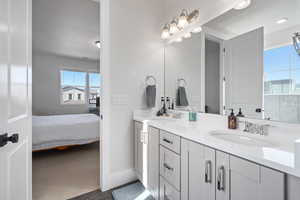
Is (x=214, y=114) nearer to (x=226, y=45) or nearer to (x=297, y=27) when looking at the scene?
(x=226, y=45)

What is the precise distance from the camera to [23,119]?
42.5 inches

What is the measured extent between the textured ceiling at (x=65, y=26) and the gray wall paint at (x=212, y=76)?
1958 mm

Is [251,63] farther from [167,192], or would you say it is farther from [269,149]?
[167,192]

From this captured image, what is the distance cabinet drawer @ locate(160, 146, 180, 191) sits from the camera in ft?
3.83

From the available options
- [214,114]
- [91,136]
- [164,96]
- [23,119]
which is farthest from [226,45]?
[91,136]

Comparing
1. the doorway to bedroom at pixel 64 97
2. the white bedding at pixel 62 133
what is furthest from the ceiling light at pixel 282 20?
the white bedding at pixel 62 133

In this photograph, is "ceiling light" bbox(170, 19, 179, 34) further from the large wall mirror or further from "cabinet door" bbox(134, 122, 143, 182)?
"cabinet door" bbox(134, 122, 143, 182)

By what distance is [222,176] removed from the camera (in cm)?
81

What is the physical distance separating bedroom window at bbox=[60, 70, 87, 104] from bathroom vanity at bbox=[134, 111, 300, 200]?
187 inches

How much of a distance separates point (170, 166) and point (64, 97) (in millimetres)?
5323

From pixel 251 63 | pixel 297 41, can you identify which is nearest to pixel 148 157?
pixel 251 63

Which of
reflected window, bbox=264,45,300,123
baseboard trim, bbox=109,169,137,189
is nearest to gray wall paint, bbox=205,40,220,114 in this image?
reflected window, bbox=264,45,300,123

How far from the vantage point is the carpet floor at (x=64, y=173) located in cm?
173

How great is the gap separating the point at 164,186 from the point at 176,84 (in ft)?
4.29
